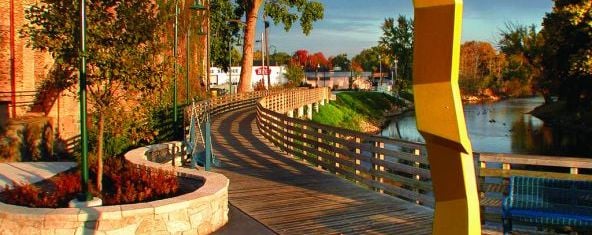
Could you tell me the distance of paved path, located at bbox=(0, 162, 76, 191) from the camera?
37.9ft

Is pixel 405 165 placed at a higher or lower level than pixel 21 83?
Answer: lower

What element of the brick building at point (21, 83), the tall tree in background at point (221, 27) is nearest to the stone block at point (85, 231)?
the brick building at point (21, 83)

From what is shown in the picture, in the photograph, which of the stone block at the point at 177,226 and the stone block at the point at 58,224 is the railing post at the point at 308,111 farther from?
the stone block at the point at 58,224

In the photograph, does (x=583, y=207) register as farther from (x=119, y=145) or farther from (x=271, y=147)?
(x=271, y=147)

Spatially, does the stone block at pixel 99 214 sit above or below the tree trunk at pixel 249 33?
below

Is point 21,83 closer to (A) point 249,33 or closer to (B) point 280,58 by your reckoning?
(A) point 249,33

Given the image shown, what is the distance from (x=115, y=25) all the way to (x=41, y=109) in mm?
14191

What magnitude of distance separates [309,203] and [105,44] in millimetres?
4062

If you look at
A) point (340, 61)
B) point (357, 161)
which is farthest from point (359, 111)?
point (340, 61)

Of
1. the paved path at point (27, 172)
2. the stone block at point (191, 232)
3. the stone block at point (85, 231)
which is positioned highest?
the stone block at point (85, 231)

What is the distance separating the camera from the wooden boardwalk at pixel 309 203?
8.20m

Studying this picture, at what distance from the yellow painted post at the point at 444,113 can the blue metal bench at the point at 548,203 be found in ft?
9.71

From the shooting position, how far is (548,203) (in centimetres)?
715

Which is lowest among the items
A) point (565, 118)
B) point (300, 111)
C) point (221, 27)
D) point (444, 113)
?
point (565, 118)
